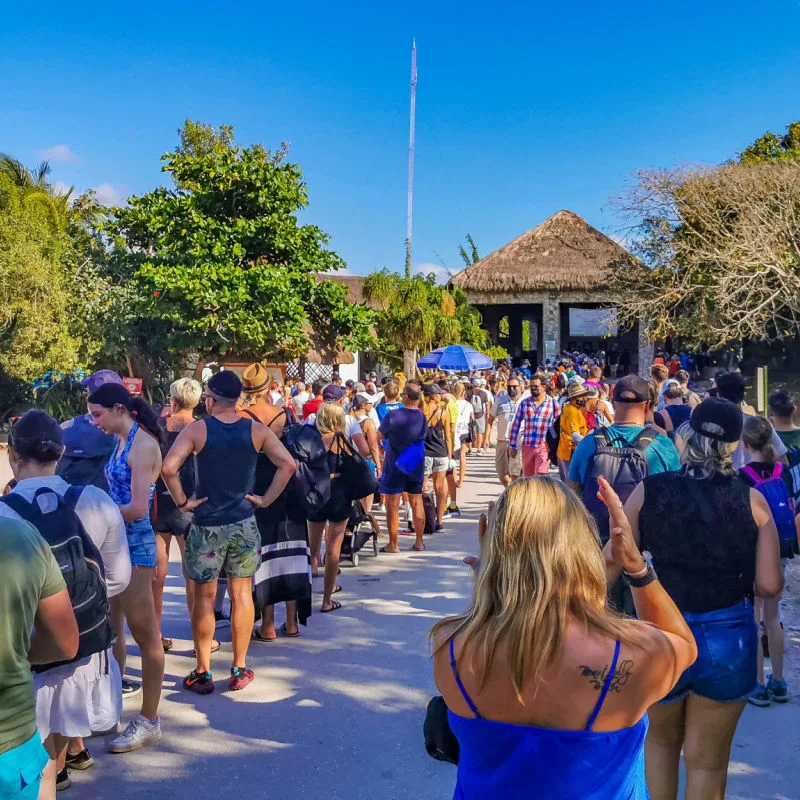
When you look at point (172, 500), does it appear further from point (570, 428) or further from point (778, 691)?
point (570, 428)

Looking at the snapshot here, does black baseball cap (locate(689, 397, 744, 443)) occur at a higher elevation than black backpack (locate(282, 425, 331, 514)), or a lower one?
higher

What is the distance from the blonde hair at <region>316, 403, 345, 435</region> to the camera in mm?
7195

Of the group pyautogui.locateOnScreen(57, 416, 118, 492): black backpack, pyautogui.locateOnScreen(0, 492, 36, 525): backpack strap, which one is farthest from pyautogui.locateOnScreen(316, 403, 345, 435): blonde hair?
pyautogui.locateOnScreen(0, 492, 36, 525): backpack strap

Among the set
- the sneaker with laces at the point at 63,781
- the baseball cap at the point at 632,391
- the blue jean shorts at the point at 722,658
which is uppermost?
the baseball cap at the point at 632,391

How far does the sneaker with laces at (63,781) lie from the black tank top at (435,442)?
6070 millimetres

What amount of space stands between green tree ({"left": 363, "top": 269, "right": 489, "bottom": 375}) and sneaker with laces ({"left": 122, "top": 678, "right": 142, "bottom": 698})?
19.4 m

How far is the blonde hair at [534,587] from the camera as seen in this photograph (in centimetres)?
184

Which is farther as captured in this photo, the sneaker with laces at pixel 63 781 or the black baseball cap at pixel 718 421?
the sneaker with laces at pixel 63 781

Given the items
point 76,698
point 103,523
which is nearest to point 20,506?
point 103,523

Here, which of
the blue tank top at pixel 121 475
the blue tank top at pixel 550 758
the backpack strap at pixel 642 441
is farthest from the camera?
the blue tank top at pixel 121 475

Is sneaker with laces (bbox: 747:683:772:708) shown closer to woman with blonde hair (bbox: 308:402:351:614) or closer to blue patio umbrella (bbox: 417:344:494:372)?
woman with blonde hair (bbox: 308:402:351:614)

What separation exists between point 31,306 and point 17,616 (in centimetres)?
1736

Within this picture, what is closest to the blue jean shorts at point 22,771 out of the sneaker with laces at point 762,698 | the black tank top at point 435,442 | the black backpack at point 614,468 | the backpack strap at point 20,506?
the backpack strap at point 20,506

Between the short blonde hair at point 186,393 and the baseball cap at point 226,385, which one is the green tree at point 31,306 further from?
the baseball cap at point 226,385
